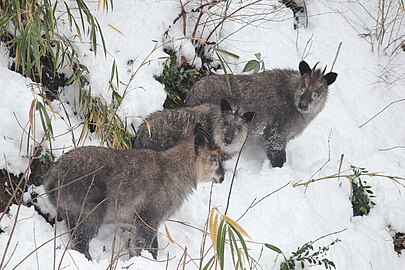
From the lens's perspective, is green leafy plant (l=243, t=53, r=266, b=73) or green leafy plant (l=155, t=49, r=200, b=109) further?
green leafy plant (l=243, t=53, r=266, b=73)

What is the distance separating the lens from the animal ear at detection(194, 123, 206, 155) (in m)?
5.18

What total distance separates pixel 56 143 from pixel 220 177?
137 centimetres

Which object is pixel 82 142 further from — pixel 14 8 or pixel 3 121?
pixel 14 8

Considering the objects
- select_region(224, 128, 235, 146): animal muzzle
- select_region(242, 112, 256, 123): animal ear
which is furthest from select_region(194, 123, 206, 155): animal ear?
select_region(242, 112, 256, 123): animal ear

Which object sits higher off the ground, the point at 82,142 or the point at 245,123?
the point at 245,123

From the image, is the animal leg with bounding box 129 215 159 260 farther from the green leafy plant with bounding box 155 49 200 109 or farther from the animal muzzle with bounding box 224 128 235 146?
the green leafy plant with bounding box 155 49 200 109

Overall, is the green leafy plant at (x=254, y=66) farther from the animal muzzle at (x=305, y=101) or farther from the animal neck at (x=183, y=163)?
the animal neck at (x=183, y=163)

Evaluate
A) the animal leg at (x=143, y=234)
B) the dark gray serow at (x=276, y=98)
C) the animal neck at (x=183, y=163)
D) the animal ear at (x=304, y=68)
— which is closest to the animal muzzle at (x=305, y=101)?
the dark gray serow at (x=276, y=98)

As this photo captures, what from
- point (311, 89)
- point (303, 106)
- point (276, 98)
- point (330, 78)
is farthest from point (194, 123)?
point (330, 78)

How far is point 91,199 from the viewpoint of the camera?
4574 millimetres

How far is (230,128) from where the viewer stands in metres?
6.09

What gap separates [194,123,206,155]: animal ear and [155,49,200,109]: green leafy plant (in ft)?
Answer: 4.46

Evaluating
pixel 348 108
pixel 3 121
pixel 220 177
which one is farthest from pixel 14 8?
pixel 348 108

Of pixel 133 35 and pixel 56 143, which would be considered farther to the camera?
pixel 133 35
